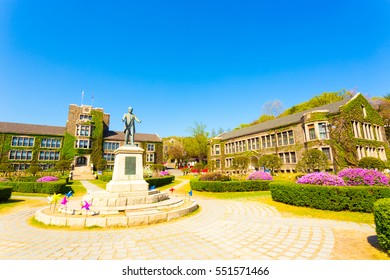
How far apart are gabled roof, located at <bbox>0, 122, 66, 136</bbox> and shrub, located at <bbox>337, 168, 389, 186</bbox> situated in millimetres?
52002

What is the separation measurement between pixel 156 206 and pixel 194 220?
2111mm

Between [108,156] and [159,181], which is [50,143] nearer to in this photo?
[108,156]

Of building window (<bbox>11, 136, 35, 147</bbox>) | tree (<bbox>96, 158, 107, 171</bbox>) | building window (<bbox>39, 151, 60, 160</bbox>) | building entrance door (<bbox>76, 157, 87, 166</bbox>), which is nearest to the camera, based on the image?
building window (<bbox>11, 136, 35, 147</bbox>)

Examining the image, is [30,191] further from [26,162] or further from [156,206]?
[26,162]

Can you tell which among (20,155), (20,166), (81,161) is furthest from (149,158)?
(20,155)

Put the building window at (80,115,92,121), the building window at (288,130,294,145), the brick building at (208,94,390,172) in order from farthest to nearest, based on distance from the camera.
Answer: the building window at (80,115,92,121) < the building window at (288,130,294,145) < the brick building at (208,94,390,172)

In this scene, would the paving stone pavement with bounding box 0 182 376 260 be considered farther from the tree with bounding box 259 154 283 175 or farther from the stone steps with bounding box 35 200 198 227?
the tree with bounding box 259 154 283 175

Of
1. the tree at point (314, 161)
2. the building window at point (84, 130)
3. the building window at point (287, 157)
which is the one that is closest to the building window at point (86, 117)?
the building window at point (84, 130)

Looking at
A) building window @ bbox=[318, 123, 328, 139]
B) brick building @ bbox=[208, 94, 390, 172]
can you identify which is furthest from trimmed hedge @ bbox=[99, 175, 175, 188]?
building window @ bbox=[318, 123, 328, 139]

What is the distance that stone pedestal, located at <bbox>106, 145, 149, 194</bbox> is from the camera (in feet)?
31.8

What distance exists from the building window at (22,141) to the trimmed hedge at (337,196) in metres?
51.3

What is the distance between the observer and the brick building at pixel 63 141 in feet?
126

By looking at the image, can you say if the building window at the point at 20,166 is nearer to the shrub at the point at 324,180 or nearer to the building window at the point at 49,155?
the building window at the point at 49,155
